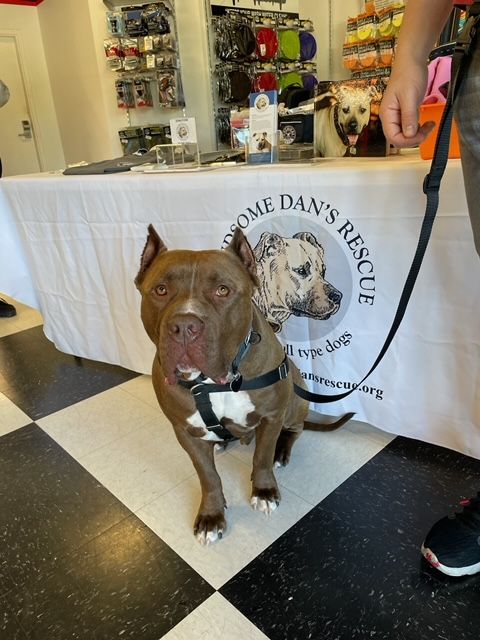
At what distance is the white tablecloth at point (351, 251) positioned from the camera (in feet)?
4.12

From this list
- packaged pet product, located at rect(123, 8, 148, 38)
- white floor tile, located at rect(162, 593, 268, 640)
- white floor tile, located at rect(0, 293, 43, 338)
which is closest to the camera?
white floor tile, located at rect(162, 593, 268, 640)

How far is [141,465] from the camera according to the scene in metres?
1.54

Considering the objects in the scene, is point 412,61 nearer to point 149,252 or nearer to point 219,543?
point 149,252

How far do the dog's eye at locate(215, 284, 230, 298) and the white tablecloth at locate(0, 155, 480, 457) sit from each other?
21.7 inches

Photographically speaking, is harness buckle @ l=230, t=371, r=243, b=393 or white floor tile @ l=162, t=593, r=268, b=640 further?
harness buckle @ l=230, t=371, r=243, b=393

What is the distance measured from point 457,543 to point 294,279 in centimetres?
86

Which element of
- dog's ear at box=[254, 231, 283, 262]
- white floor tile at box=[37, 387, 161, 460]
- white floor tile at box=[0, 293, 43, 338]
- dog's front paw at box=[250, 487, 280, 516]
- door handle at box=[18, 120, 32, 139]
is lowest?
white floor tile at box=[0, 293, 43, 338]

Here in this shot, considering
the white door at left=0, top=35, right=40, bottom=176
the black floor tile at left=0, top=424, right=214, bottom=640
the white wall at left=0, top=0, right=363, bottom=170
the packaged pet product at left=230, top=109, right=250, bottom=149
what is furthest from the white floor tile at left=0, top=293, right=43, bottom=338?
the white door at left=0, top=35, right=40, bottom=176

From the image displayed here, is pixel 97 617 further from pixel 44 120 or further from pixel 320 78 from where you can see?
pixel 44 120

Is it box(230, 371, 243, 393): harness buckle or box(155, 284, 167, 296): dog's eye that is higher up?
box(155, 284, 167, 296): dog's eye

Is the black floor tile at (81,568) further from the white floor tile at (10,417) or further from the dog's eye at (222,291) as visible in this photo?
the dog's eye at (222,291)

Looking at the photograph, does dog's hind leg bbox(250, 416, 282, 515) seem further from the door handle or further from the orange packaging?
the door handle

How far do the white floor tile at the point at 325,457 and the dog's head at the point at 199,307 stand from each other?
1.77ft

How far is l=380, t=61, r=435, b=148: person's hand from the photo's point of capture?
2.87 feet
